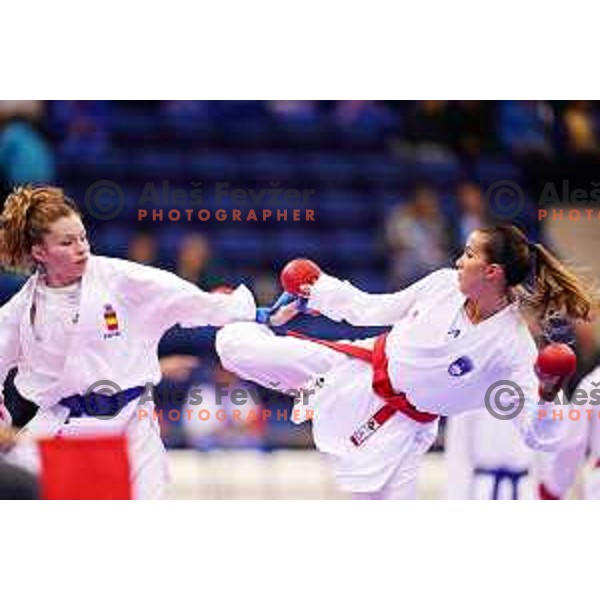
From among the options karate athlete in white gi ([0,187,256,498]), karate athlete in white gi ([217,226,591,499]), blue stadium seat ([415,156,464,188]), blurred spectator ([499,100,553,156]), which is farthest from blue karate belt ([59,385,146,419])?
blurred spectator ([499,100,553,156])

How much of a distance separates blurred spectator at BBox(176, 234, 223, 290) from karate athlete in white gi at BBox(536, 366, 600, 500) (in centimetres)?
95

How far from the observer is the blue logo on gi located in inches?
155

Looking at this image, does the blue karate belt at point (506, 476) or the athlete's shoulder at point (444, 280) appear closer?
the athlete's shoulder at point (444, 280)

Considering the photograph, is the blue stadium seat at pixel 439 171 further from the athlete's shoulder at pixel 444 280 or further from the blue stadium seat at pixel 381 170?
the athlete's shoulder at pixel 444 280

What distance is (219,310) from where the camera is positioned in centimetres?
393

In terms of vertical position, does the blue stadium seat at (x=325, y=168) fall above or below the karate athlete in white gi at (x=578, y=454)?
above

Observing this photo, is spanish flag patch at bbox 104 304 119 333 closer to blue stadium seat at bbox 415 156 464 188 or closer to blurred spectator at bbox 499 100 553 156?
blue stadium seat at bbox 415 156 464 188

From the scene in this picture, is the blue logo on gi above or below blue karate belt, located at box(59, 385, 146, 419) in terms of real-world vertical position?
above

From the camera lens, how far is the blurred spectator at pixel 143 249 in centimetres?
390

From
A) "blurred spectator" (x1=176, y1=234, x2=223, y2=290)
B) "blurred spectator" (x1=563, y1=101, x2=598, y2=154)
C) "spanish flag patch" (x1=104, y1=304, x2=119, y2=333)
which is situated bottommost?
"spanish flag patch" (x1=104, y1=304, x2=119, y2=333)

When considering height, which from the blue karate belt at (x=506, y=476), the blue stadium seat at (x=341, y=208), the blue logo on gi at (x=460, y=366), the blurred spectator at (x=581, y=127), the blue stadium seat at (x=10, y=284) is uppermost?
the blurred spectator at (x=581, y=127)

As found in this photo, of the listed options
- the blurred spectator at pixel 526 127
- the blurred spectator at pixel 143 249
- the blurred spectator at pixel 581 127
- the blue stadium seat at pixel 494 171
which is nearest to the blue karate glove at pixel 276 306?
the blurred spectator at pixel 143 249

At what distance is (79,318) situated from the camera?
12.8 ft
